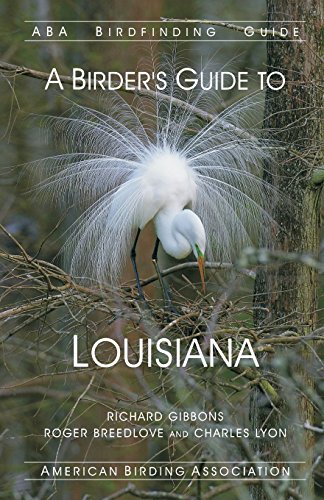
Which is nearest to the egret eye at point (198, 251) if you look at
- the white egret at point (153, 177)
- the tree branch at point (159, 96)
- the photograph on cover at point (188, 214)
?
the photograph on cover at point (188, 214)

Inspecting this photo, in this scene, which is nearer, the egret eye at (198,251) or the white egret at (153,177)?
the egret eye at (198,251)

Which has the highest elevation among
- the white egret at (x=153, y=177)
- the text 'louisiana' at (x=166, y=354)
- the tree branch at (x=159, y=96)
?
the tree branch at (x=159, y=96)

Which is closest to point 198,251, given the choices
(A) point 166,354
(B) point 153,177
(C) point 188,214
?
(C) point 188,214

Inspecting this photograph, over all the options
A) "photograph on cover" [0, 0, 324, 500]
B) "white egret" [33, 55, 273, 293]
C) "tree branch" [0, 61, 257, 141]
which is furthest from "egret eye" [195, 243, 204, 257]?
"tree branch" [0, 61, 257, 141]

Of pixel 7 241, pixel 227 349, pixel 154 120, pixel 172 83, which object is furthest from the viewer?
pixel 7 241

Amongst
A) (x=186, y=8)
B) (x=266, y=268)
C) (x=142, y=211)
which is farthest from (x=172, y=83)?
(x=186, y=8)

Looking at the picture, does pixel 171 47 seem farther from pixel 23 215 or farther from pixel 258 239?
pixel 23 215

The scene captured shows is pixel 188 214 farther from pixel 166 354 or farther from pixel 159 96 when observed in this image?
pixel 166 354

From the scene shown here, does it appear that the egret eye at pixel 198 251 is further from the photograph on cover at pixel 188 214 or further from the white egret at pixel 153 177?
the white egret at pixel 153 177

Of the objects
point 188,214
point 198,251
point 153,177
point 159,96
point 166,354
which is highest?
point 159,96
